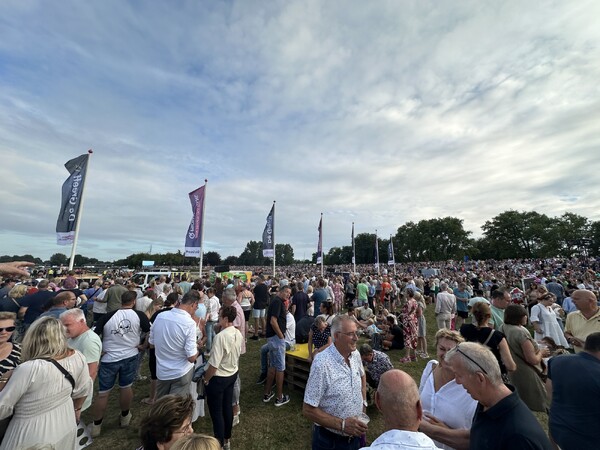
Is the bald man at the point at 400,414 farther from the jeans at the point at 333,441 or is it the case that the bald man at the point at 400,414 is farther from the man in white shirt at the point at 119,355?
the man in white shirt at the point at 119,355

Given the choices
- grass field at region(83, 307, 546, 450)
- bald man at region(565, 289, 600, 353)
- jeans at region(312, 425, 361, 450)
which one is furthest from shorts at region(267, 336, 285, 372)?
bald man at region(565, 289, 600, 353)

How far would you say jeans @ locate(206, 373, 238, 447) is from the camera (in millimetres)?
3586

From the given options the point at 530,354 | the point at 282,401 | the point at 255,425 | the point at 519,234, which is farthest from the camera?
the point at 519,234

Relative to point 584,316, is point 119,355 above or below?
below

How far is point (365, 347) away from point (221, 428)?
8.63 feet

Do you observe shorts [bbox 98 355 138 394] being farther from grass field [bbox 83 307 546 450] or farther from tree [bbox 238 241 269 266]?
tree [bbox 238 241 269 266]

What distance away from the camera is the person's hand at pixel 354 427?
2227 mm

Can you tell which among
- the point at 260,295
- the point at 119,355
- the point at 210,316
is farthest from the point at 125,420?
the point at 260,295

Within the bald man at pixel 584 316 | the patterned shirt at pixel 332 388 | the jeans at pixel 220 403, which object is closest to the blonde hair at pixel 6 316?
the jeans at pixel 220 403

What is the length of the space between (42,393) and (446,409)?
341 cm

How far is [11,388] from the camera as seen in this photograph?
202cm

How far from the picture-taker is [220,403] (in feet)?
11.9

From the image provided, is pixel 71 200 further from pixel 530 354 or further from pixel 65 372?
pixel 530 354

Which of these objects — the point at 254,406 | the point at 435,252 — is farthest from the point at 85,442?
the point at 435,252
